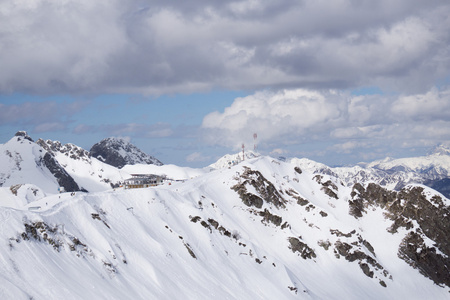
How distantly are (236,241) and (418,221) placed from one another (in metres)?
71.7

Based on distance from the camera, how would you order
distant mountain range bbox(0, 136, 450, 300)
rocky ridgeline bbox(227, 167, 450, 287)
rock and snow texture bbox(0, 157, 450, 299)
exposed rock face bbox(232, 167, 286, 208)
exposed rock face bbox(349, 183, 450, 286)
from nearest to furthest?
rock and snow texture bbox(0, 157, 450, 299)
distant mountain range bbox(0, 136, 450, 300)
rocky ridgeline bbox(227, 167, 450, 287)
exposed rock face bbox(232, 167, 286, 208)
exposed rock face bbox(349, 183, 450, 286)

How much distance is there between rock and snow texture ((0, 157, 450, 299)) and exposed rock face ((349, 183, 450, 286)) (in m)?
0.35

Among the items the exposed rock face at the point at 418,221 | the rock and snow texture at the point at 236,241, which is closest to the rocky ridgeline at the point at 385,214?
the exposed rock face at the point at 418,221

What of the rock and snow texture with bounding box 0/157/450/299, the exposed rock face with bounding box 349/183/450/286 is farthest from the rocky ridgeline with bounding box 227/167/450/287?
the rock and snow texture with bounding box 0/157/450/299

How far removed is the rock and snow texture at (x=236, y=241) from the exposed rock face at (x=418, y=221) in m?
0.35

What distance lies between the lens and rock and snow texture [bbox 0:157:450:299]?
65.8 meters

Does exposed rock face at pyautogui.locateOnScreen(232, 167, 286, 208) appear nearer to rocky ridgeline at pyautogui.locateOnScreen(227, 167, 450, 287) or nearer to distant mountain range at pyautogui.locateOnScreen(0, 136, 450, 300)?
rocky ridgeline at pyautogui.locateOnScreen(227, 167, 450, 287)

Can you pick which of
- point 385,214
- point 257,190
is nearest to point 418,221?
point 385,214

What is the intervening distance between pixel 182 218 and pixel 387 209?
81.2 m

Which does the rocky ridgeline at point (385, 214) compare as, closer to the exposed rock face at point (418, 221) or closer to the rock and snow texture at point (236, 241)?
the exposed rock face at point (418, 221)

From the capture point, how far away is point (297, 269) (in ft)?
385

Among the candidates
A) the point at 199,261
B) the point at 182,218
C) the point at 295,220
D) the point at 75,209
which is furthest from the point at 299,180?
the point at 75,209

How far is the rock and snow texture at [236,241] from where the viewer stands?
6581cm

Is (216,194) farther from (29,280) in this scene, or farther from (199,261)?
(29,280)
